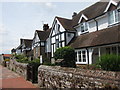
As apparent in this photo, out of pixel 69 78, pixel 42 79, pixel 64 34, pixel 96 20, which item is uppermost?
pixel 96 20

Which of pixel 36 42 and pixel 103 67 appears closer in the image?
pixel 103 67

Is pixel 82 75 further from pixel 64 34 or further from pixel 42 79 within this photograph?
pixel 64 34

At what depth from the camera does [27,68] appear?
14.6 m

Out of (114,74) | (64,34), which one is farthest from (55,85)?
(64,34)

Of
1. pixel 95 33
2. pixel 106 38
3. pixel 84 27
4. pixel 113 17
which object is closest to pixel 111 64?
pixel 106 38

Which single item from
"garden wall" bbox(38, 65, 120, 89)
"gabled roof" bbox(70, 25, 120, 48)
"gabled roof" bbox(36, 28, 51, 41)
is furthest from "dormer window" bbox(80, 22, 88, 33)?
"gabled roof" bbox(36, 28, 51, 41)

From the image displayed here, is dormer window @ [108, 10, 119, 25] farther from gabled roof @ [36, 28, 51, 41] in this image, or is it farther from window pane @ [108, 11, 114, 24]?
gabled roof @ [36, 28, 51, 41]

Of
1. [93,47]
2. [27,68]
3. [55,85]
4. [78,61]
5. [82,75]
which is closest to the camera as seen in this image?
[82,75]

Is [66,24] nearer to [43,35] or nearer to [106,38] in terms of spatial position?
[106,38]

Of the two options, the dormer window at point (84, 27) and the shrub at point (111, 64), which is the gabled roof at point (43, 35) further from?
the shrub at point (111, 64)

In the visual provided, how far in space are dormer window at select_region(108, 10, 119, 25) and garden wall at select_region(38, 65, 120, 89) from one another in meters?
10.9

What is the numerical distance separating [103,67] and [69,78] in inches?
66.5

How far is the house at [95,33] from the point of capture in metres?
15.7

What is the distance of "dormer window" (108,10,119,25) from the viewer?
54.0 feet
